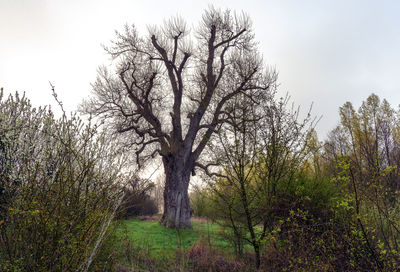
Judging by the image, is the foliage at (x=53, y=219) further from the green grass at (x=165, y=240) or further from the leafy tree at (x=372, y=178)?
the leafy tree at (x=372, y=178)

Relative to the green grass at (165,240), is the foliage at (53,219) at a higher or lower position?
higher

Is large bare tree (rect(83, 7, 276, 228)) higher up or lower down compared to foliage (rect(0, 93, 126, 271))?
higher up

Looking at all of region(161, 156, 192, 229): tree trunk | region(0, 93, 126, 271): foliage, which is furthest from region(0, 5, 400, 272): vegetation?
region(161, 156, 192, 229): tree trunk

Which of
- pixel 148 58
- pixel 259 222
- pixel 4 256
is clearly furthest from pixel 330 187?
pixel 148 58

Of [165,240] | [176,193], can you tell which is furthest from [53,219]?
[176,193]

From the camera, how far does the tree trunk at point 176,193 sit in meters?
12.8

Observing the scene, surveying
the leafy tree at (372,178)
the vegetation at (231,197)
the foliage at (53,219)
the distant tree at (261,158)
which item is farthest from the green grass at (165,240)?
the leafy tree at (372,178)

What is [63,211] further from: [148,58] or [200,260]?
[148,58]

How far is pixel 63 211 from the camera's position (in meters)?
3.47

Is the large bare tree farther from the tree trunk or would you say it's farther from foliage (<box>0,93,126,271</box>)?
foliage (<box>0,93,126,271</box>)

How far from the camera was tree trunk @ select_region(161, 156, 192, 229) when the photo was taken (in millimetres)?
12777

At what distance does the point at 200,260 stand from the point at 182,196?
6742 mm

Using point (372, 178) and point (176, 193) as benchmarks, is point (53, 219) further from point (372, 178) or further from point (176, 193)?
point (176, 193)

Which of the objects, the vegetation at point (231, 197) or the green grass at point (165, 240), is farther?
the green grass at point (165, 240)
